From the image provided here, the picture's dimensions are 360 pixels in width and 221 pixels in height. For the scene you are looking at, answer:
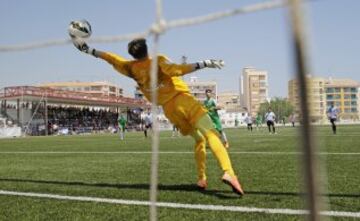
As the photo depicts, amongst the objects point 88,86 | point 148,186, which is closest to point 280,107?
point 88,86

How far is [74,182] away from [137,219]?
2810 millimetres

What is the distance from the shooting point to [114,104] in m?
70.5

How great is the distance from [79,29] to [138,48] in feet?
2.85

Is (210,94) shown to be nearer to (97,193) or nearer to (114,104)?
(97,193)

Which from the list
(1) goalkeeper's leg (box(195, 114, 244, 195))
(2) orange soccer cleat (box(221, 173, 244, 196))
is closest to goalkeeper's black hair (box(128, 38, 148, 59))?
(1) goalkeeper's leg (box(195, 114, 244, 195))

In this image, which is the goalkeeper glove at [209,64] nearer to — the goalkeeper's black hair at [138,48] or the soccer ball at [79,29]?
the goalkeeper's black hair at [138,48]

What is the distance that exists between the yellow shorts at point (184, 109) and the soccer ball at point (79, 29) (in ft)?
4.20

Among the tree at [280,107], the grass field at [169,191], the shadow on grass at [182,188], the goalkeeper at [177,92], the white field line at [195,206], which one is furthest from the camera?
the tree at [280,107]

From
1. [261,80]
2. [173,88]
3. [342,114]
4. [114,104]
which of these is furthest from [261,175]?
[261,80]

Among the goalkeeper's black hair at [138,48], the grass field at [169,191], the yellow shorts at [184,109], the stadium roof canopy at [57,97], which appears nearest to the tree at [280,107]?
the stadium roof canopy at [57,97]

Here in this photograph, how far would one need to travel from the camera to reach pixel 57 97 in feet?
174

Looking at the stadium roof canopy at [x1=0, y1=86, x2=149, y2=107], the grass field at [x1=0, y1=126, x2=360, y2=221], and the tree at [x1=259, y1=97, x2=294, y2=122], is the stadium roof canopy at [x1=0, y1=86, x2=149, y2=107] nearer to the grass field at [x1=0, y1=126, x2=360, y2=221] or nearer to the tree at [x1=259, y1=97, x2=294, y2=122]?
the grass field at [x1=0, y1=126, x2=360, y2=221]

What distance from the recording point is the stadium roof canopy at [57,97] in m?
46.2

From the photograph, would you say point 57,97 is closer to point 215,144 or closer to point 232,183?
point 215,144
